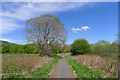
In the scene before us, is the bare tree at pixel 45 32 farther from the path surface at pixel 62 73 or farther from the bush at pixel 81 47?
the path surface at pixel 62 73

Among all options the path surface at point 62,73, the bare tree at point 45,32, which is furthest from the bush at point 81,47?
the path surface at point 62,73

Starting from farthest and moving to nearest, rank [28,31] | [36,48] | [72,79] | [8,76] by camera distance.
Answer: [36,48], [28,31], [72,79], [8,76]

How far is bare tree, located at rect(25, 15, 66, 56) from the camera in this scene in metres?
22.4

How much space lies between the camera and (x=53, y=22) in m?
22.8

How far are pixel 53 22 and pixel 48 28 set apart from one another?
59.6 inches

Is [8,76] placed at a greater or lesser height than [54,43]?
lesser

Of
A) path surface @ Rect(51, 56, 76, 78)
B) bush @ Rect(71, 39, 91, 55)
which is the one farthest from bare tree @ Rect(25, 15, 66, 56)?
path surface @ Rect(51, 56, 76, 78)

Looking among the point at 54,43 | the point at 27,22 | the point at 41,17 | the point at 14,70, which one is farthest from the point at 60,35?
the point at 14,70

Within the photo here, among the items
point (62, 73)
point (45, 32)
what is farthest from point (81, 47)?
point (62, 73)

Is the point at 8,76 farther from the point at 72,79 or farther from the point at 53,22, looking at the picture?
the point at 53,22

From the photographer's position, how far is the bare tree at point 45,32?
73.6 feet

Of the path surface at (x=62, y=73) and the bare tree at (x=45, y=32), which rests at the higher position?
the bare tree at (x=45, y=32)

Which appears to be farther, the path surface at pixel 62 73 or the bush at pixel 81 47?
the bush at pixel 81 47

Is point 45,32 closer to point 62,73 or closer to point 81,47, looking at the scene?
point 81,47
